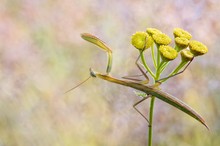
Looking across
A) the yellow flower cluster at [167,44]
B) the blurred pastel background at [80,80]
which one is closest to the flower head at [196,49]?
the yellow flower cluster at [167,44]

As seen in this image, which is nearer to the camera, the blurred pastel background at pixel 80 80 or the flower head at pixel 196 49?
the flower head at pixel 196 49

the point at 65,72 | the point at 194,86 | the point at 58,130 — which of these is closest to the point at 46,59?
the point at 65,72

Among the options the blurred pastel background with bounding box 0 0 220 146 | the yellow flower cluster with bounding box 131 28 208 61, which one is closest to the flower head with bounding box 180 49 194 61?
the yellow flower cluster with bounding box 131 28 208 61

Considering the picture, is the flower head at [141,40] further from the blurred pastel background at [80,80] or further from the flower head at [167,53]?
the blurred pastel background at [80,80]

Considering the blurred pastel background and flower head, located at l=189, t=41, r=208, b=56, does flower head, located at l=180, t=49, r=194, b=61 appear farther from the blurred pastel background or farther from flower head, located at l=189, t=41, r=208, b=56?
the blurred pastel background

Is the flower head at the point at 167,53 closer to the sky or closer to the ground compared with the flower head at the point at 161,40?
closer to the ground

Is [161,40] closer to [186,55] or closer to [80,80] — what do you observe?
[186,55]
